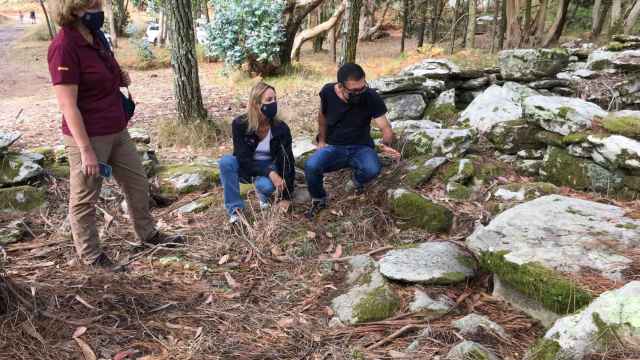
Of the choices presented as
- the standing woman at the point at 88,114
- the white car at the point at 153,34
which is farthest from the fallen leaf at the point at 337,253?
the white car at the point at 153,34

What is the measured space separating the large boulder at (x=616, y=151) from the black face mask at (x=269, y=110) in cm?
281

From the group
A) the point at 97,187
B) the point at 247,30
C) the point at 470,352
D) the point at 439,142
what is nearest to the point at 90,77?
the point at 97,187

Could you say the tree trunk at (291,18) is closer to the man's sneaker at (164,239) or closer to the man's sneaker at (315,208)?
the man's sneaker at (315,208)

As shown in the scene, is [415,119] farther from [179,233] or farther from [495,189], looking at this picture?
[179,233]

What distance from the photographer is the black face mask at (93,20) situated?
10.7 feet

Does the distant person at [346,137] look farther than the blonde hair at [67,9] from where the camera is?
Yes

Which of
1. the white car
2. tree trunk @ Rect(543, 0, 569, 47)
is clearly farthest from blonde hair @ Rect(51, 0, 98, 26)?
the white car

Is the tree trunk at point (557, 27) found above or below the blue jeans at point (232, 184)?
above

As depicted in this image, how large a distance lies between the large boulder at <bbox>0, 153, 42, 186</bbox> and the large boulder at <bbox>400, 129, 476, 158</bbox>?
385 cm

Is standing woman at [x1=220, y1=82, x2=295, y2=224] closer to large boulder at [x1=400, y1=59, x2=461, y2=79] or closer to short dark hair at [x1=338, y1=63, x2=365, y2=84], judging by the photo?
short dark hair at [x1=338, y1=63, x2=365, y2=84]

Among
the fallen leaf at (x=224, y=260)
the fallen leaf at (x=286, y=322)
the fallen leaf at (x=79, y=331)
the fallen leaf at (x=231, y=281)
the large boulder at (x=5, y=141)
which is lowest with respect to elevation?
the fallen leaf at (x=286, y=322)

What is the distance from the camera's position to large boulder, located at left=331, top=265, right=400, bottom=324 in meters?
3.11

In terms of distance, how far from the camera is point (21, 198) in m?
4.89

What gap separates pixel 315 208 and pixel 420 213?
3.10 feet
